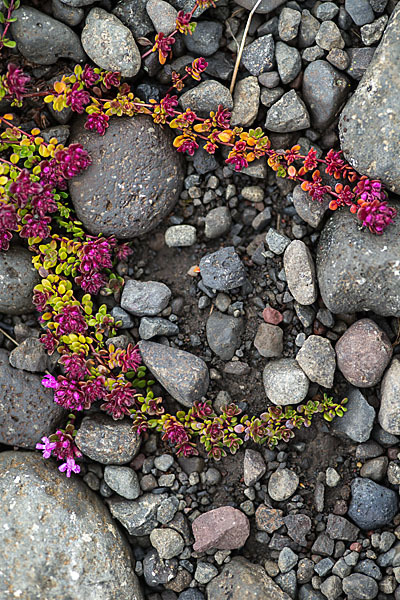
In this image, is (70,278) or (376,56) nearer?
(376,56)

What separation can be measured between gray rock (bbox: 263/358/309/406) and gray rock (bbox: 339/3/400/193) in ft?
6.39

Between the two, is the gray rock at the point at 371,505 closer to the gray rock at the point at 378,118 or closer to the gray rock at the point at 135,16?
the gray rock at the point at 378,118

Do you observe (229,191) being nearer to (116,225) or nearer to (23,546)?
(116,225)

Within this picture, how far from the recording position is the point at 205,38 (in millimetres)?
5660

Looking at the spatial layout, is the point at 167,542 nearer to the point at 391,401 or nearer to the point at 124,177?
the point at 391,401

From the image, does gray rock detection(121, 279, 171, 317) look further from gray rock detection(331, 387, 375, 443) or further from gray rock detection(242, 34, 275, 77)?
gray rock detection(242, 34, 275, 77)

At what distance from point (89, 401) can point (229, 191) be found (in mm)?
2467

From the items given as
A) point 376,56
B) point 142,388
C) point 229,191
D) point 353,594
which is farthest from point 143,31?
point 353,594

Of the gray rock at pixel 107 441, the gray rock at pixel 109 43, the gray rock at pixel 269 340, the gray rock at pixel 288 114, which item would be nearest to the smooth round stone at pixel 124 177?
the gray rock at pixel 109 43

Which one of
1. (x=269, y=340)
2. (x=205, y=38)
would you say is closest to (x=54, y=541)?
(x=269, y=340)

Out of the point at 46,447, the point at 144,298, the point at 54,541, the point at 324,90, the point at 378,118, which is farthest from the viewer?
the point at 144,298

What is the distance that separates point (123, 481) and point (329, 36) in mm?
4677

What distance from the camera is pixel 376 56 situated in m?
5.34

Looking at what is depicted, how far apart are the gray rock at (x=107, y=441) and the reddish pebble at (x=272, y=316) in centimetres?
171
